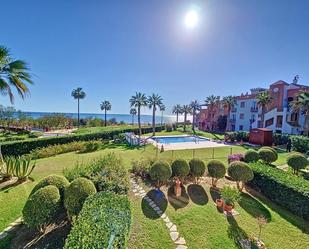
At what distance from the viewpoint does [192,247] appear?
223 inches

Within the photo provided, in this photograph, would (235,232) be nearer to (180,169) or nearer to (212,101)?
(180,169)

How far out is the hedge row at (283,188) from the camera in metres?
7.84

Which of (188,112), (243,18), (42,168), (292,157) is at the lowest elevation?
(42,168)

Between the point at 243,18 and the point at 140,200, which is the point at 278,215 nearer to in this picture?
the point at 140,200

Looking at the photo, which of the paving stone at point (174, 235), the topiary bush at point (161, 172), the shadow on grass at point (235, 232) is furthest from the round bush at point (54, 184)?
the shadow on grass at point (235, 232)

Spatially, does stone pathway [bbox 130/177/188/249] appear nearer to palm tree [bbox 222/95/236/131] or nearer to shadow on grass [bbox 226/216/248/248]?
shadow on grass [bbox 226/216/248/248]

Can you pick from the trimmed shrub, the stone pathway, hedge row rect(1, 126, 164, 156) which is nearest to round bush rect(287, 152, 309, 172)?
the trimmed shrub

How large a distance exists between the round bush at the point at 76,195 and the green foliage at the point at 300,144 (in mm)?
24212

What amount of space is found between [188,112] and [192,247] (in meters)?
51.1

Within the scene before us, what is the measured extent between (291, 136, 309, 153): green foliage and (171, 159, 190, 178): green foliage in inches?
735

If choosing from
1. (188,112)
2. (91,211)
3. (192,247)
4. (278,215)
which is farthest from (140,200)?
(188,112)

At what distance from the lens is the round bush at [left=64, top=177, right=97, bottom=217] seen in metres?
5.88

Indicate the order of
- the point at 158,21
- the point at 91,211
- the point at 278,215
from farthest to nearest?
the point at 158,21 → the point at 278,215 → the point at 91,211

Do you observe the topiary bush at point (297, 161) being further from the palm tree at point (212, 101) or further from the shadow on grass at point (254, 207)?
the palm tree at point (212, 101)
